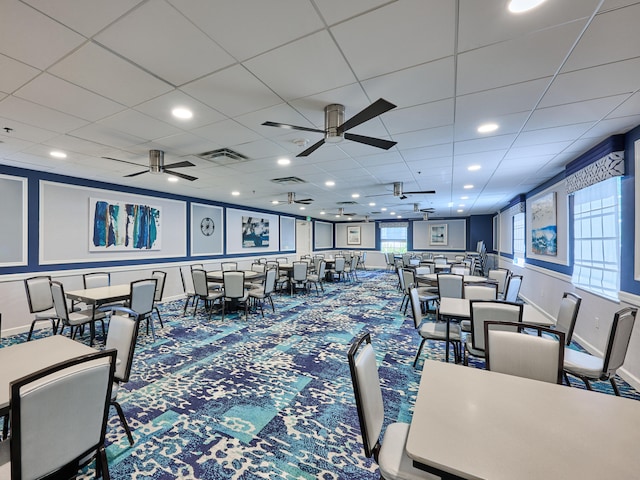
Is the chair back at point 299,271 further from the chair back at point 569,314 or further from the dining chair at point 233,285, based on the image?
the chair back at point 569,314

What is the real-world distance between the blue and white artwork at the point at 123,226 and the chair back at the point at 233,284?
2.74 meters

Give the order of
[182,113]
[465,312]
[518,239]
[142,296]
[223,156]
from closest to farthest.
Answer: [182,113]
[465,312]
[142,296]
[223,156]
[518,239]

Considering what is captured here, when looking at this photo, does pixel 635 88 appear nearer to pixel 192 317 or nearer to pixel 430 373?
pixel 430 373

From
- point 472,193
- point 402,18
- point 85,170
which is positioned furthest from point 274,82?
point 472,193

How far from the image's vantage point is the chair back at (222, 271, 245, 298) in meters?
4.92

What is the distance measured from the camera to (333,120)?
2488mm

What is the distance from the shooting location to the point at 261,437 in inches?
79.5

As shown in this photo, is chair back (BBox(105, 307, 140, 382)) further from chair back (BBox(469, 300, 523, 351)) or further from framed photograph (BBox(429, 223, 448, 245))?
framed photograph (BBox(429, 223, 448, 245))

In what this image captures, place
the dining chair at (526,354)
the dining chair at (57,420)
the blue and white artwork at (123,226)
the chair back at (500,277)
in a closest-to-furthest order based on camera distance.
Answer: the dining chair at (57,420) < the dining chair at (526,354) < the chair back at (500,277) < the blue and white artwork at (123,226)

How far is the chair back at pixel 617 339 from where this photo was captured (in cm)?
197

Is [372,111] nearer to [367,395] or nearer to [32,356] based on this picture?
[367,395]

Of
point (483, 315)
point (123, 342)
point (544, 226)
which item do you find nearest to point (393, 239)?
point (544, 226)

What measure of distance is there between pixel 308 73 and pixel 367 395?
2.11 m

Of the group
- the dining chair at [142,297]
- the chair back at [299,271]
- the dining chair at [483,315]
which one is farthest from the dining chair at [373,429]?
the chair back at [299,271]
